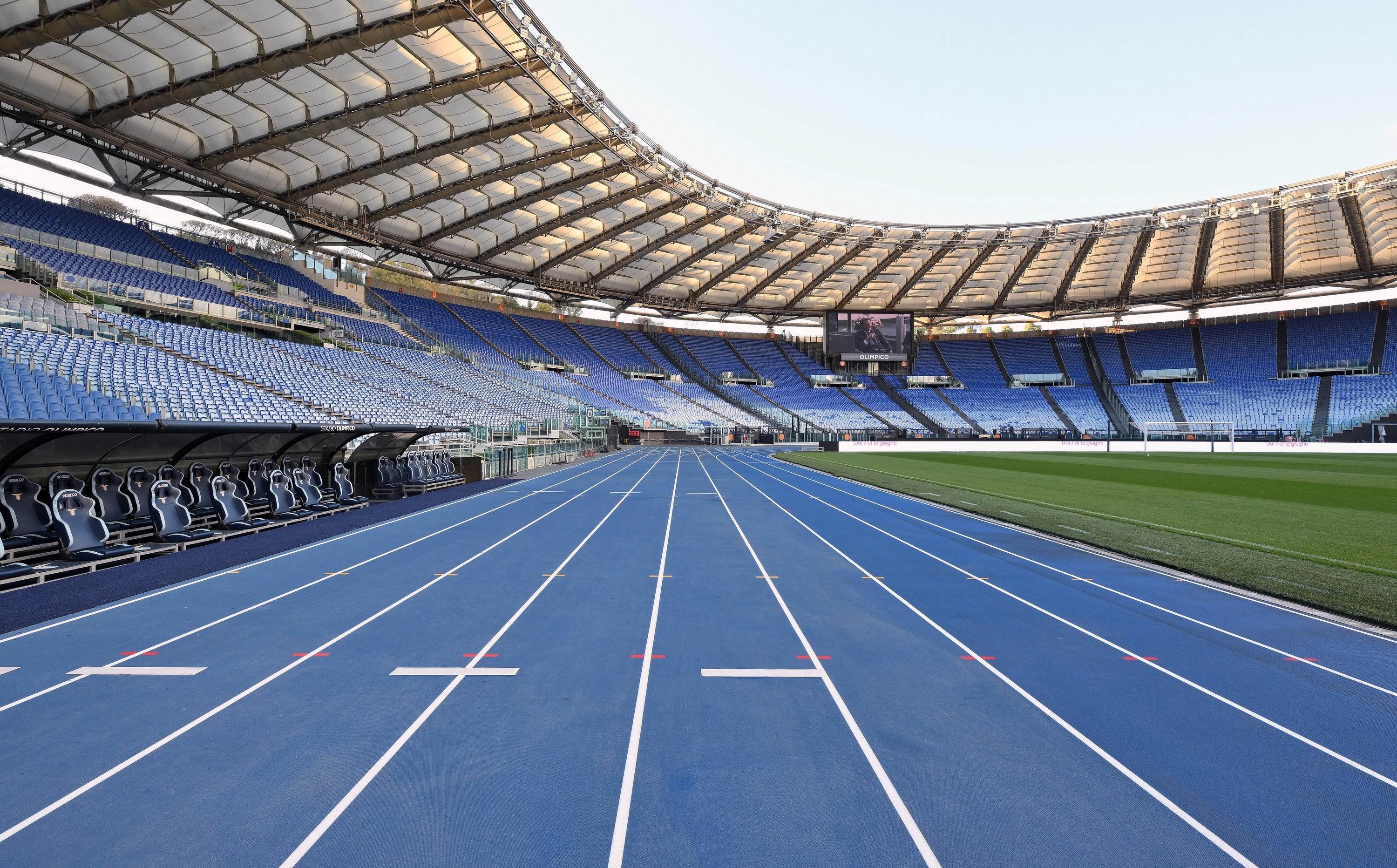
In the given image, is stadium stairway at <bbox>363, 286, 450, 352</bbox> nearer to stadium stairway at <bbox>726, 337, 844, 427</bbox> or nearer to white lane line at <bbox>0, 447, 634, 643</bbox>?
stadium stairway at <bbox>726, 337, 844, 427</bbox>

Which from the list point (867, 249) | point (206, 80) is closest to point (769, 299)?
point (867, 249)

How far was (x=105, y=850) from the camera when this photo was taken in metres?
2.81

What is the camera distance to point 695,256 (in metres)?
41.5

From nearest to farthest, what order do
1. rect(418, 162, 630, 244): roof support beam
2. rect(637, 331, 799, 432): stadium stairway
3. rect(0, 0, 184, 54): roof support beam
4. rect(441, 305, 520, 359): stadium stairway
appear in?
rect(0, 0, 184, 54): roof support beam < rect(418, 162, 630, 244): roof support beam < rect(441, 305, 520, 359): stadium stairway < rect(637, 331, 799, 432): stadium stairway

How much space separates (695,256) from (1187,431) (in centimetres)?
4162

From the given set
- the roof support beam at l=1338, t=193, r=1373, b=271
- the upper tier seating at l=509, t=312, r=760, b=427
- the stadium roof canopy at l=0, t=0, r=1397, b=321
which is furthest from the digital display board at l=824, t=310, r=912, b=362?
the roof support beam at l=1338, t=193, r=1373, b=271

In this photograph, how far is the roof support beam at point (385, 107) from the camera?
65.2 feet

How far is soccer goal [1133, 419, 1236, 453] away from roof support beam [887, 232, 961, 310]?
1946cm

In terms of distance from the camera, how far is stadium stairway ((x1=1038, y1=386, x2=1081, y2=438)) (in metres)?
50.7

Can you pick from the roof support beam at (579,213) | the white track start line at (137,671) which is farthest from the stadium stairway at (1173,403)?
the white track start line at (137,671)

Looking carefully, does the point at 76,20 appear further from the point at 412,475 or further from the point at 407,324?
the point at 407,324

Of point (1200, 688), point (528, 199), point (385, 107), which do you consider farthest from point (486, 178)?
point (1200, 688)

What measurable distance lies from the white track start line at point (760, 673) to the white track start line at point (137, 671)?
420cm

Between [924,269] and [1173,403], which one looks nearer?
[924,269]
